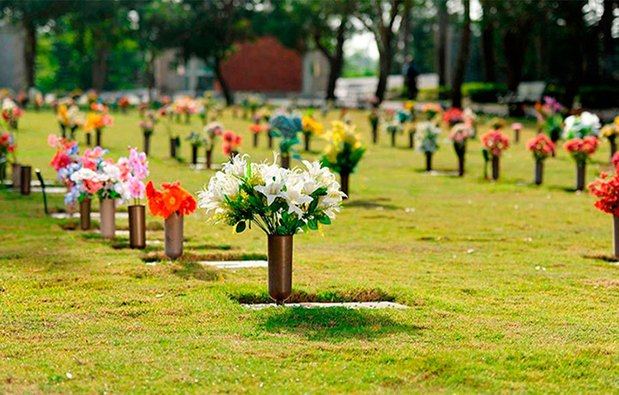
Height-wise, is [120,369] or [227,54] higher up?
[227,54]

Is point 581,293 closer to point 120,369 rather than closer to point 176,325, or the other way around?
point 176,325

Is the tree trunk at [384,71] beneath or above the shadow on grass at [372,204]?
above

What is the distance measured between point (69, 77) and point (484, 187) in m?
87.2

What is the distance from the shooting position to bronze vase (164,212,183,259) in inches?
488

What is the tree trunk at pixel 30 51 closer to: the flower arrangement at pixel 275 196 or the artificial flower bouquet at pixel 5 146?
the artificial flower bouquet at pixel 5 146

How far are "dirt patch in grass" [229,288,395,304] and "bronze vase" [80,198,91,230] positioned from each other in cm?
500

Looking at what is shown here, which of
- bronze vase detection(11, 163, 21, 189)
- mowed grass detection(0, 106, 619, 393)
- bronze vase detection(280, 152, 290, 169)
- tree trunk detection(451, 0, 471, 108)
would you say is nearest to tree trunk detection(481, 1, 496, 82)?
tree trunk detection(451, 0, 471, 108)

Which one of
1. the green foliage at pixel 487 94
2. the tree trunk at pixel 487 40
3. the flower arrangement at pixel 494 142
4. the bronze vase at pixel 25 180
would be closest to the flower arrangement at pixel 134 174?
the bronze vase at pixel 25 180

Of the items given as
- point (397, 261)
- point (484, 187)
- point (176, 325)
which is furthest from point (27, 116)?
point (176, 325)

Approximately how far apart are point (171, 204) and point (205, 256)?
784mm

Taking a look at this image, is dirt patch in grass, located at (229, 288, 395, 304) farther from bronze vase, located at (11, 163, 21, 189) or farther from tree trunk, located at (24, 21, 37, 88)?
tree trunk, located at (24, 21, 37, 88)

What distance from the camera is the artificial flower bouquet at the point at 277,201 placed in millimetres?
9648

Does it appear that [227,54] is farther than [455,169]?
Yes

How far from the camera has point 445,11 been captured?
61.4 meters
